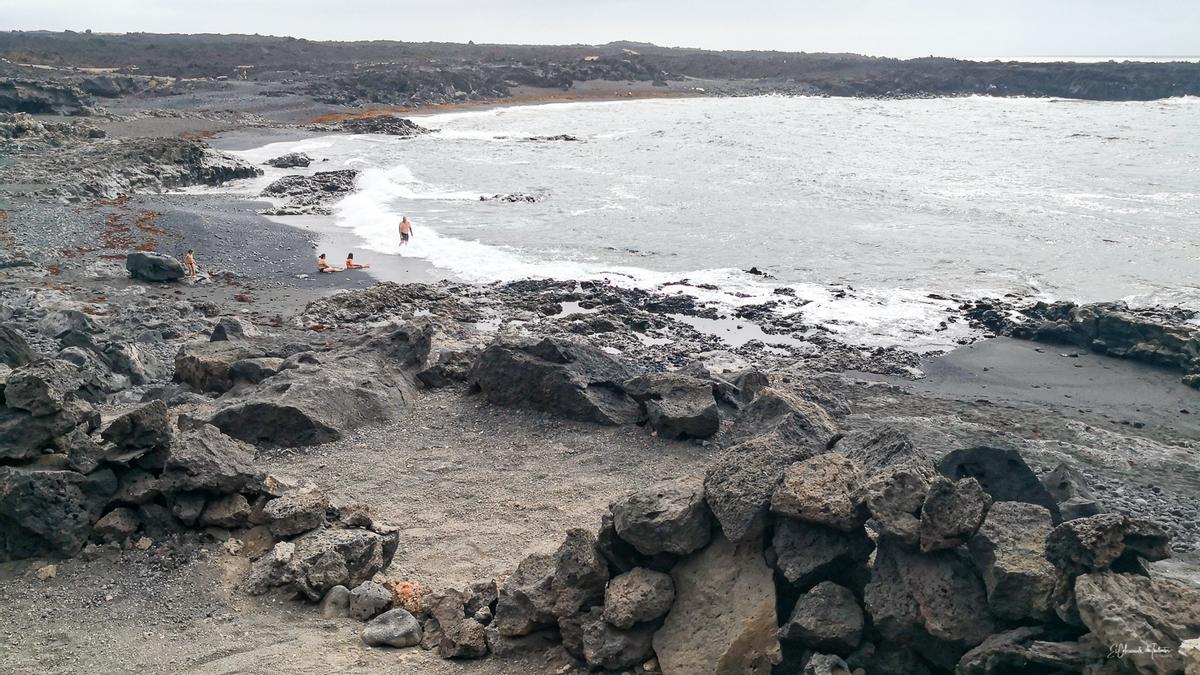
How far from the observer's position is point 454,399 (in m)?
12.9

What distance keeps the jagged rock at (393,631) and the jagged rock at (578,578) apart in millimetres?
1148

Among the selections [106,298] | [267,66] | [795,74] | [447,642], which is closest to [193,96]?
[267,66]

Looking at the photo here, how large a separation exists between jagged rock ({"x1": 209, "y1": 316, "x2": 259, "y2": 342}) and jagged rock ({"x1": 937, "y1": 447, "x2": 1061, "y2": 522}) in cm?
1125

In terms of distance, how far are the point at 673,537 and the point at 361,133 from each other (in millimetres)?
50081

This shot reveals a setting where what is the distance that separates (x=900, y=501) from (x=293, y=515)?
17.4ft

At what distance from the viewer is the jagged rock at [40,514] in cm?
757

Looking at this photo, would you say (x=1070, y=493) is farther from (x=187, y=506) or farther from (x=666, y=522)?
(x=187, y=506)

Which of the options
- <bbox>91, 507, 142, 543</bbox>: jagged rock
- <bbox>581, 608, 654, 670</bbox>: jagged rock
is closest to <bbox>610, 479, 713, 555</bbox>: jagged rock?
<bbox>581, 608, 654, 670</bbox>: jagged rock

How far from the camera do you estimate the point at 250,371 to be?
12617mm

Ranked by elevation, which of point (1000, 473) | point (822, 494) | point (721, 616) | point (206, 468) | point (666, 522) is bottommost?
point (206, 468)

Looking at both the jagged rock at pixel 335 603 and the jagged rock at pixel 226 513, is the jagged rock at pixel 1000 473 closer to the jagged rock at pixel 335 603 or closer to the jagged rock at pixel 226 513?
the jagged rock at pixel 335 603

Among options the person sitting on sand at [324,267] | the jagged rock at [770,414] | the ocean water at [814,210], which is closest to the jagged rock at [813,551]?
the jagged rock at [770,414]

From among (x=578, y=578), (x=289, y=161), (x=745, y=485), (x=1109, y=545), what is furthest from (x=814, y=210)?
(x=1109, y=545)

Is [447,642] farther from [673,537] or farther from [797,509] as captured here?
[797,509]
